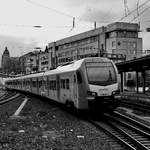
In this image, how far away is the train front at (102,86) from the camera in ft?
44.6

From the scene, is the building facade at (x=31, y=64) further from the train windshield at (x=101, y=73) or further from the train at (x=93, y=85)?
the train windshield at (x=101, y=73)

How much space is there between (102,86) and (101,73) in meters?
0.76

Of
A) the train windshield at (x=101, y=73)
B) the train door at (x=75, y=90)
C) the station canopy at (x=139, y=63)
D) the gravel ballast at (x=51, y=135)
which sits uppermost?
the station canopy at (x=139, y=63)

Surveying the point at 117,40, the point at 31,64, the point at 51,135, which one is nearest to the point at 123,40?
the point at 117,40

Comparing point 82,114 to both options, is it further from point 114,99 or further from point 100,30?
point 100,30

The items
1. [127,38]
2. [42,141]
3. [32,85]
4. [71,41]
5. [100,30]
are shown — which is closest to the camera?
[42,141]

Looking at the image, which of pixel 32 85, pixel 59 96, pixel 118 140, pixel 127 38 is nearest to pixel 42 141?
pixel 118 140

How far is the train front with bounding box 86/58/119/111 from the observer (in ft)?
44.6

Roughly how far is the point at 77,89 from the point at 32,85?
761 inches

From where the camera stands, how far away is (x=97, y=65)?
14.5 metres

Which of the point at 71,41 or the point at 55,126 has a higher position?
the point at 71,41

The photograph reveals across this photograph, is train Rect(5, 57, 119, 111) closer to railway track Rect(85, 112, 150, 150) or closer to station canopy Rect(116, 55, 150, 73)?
railway track Rect(85, 112, 150, 150)

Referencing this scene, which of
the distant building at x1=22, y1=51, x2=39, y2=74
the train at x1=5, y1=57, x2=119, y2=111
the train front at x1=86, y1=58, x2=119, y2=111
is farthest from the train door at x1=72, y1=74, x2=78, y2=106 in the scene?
the distant building at x1=22, y1=51, x2=39, y2=74

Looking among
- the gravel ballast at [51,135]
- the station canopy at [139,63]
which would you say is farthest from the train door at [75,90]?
the station canopy at [139,63]
